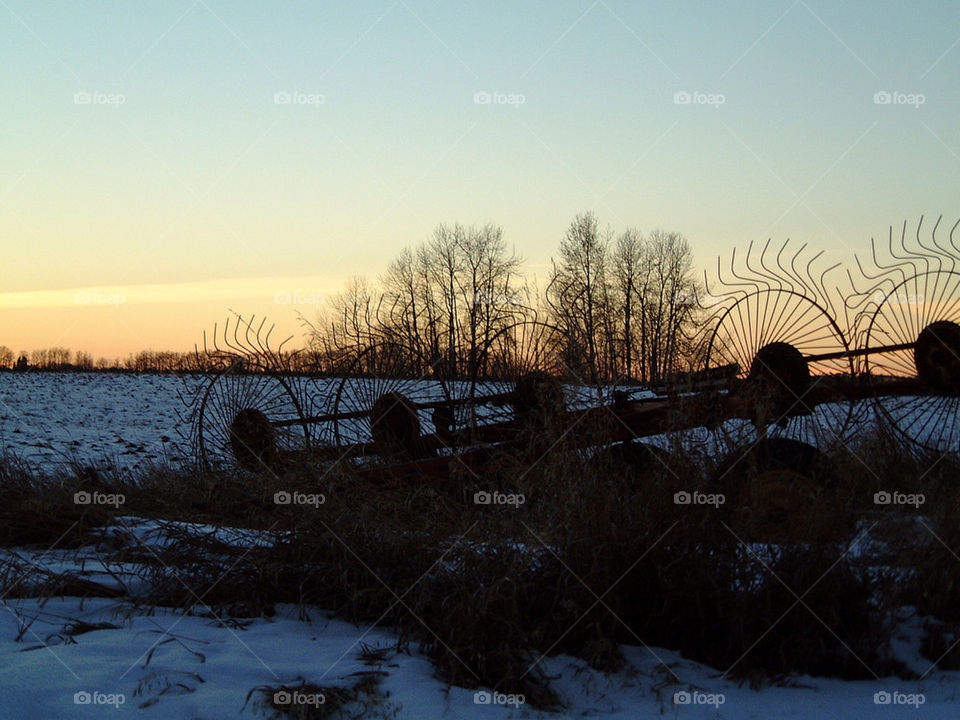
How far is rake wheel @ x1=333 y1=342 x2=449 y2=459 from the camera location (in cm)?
958

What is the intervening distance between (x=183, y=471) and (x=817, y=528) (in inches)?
294

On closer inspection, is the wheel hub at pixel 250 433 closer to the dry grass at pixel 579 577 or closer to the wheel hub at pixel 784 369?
the dry grass at pixel 579 577

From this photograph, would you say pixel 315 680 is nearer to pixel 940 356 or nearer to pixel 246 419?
pixel 246 419

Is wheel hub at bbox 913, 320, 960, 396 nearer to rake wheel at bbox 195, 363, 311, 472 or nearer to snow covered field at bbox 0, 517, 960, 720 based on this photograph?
snow covered field at bbox 0, 517, 960, 720

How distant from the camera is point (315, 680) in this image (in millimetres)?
4457

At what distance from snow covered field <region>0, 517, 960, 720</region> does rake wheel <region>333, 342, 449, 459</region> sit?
421 centimetres

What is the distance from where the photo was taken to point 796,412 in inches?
322

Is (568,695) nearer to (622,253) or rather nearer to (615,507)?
(615,507)

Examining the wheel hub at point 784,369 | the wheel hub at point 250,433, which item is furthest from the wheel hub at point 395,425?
the wheel hub at point 784,369

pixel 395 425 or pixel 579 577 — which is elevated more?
pixel 395 425

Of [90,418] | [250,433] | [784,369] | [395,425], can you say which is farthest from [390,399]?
[90,418]

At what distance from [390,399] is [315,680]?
5589 millimetres

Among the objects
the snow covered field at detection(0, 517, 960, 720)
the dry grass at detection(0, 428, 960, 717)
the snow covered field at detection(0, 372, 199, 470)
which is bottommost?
the snow covered field at detection(0, 517, 960, 720)

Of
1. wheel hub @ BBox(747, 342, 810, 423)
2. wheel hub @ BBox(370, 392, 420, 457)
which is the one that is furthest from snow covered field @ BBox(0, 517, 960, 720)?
wheel hub @ BBox(370, 392, 420, 457)
